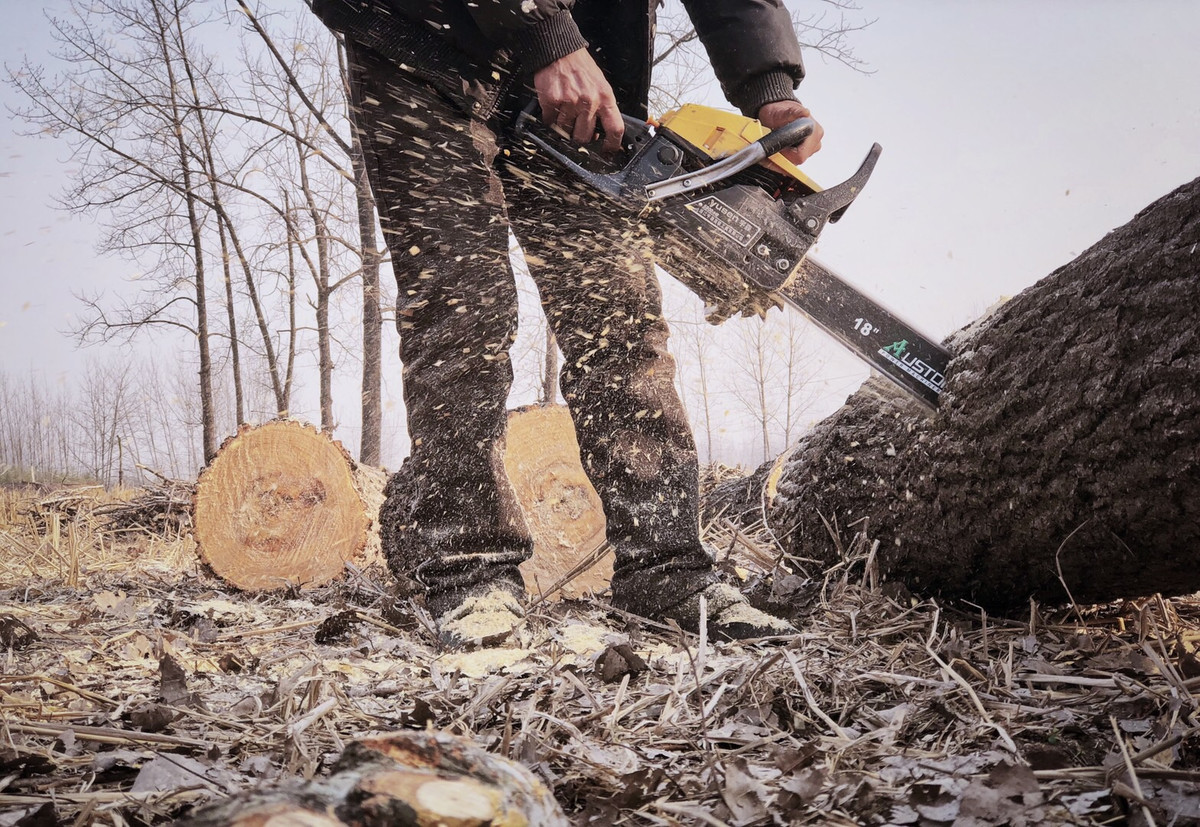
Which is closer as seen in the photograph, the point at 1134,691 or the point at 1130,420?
the point at 1134,691

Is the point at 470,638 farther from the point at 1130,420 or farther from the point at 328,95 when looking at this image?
the point at 328,95

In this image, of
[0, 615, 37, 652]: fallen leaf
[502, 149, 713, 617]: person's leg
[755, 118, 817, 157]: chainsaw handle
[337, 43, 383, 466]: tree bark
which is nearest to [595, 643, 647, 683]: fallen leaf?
[502, 149, 713, 617]: person's leg

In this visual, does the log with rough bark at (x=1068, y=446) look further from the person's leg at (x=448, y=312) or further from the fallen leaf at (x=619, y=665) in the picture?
the person's leg at (x=448, y=312)

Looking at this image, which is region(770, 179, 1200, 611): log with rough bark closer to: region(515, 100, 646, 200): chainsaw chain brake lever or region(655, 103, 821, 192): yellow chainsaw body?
region(655, 103, 821, 192): yellow chainsaw body

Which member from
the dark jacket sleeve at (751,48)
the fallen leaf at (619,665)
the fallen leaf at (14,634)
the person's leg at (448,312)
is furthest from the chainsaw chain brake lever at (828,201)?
the fallen leaf at (14,634)

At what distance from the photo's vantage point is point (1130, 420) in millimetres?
1425

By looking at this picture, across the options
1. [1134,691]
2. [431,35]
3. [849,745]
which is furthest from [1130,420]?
[431,35]

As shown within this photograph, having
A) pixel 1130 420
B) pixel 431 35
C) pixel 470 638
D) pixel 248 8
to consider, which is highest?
pixel 248 8

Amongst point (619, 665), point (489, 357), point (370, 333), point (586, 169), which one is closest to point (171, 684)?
point (619, 665)

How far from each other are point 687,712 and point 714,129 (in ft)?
4.89

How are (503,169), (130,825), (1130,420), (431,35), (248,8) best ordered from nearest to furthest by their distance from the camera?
(130,825) < (1130,420) < (431,35) < (503,169) < (248,8)

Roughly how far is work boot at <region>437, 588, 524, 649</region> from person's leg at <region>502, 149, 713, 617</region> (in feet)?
1.10

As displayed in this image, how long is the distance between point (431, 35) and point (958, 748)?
1.93 meters

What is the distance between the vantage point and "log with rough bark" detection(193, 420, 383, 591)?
10.9 ft
